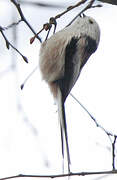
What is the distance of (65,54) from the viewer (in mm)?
2670

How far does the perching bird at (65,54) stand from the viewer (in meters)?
2.62

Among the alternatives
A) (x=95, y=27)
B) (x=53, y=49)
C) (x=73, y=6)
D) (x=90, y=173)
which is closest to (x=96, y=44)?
(x=95, y=27)

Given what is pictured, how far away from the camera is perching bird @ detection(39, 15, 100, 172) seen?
262 cm

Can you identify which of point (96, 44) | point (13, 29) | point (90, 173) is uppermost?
point (13, 29)

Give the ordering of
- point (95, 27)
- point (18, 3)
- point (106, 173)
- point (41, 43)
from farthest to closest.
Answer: point (95, 27), point (41, 43), point (18, 3), point (106, 173)

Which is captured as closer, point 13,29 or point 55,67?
point 13,29

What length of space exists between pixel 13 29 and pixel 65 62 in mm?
552

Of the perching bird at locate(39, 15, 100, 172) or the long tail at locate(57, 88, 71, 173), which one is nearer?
the long tail at locate(57, 88, 71, 173)

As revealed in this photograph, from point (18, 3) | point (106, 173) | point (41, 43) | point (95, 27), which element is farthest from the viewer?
point (95, 27)

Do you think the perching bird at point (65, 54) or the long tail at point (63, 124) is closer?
the long tail at point (63, 124)

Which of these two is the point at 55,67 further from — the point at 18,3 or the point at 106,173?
the point at 106,173

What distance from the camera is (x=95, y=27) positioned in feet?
8.91

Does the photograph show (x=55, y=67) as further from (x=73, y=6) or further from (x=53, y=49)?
(x=73, y=6)

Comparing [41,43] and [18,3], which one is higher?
[18,3]
